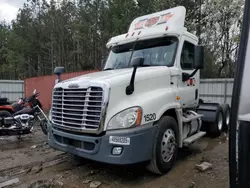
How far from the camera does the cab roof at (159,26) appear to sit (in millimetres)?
4555

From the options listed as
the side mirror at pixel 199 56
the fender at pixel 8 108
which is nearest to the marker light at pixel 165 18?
the side mirror at pixel 199 56

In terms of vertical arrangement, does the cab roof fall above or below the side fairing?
above

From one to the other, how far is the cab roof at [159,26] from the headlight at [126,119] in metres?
1.96

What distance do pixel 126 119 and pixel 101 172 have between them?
4.60 ft

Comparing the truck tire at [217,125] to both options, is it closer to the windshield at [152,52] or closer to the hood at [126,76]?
the windshield at [152,52]

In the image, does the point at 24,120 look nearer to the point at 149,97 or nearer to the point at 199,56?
the point at 149,97

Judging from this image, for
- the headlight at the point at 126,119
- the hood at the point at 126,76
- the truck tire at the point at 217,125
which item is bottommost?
the truck tire at the point at 217,125

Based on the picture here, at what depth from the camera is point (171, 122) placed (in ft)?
12.7

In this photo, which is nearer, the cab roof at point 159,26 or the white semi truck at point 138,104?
the white semi truck at point 138,104

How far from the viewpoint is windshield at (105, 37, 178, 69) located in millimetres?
4445

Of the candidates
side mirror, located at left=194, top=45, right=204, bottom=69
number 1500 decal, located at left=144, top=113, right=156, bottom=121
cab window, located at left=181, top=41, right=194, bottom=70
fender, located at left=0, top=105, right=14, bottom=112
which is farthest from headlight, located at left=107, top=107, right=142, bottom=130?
fender, located at left=0, top=105, right=14, bottom=112

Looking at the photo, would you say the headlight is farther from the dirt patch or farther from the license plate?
the dirt patch

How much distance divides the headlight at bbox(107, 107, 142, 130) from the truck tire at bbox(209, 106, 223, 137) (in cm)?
415

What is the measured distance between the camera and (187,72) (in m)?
4.72
